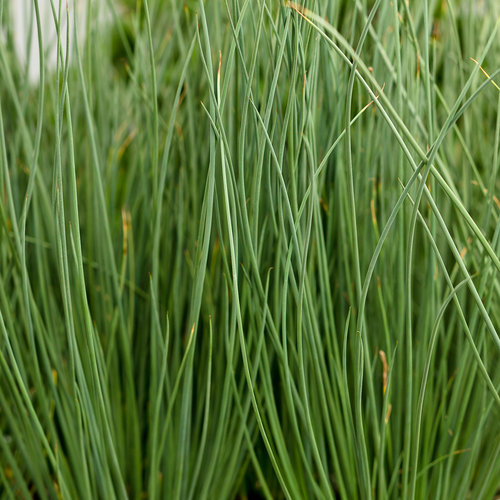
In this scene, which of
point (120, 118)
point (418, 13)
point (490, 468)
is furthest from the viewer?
point (120, 118)

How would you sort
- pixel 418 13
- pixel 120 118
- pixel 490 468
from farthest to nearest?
pixel 120 118, pixel 418 13, pixel 490 468

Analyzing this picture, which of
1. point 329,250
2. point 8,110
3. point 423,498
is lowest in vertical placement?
point 423,498

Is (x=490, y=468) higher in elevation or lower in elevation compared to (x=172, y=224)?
lower

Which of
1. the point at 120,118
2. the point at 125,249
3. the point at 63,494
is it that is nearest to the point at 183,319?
the point at 125,249

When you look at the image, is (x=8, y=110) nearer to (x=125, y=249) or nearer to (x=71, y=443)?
(x=125, y=249)

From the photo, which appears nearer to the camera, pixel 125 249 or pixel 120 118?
pixel 125 249

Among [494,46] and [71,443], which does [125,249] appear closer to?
[71,443]
